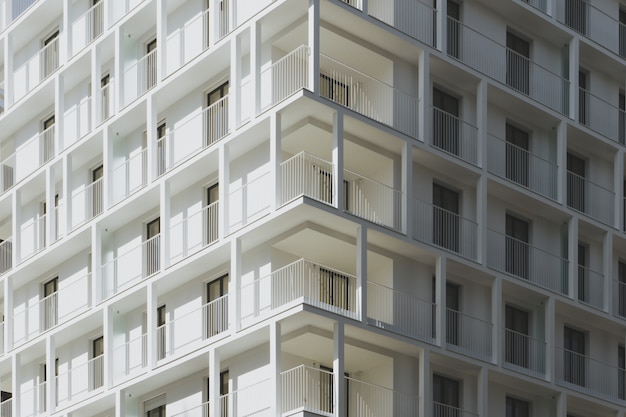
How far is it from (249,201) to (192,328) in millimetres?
4359

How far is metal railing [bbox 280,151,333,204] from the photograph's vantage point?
2003 inches

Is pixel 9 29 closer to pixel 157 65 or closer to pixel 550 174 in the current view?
pixel 157 65

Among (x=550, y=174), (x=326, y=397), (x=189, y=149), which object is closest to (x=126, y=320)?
(x=189, y=149)

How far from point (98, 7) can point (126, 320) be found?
10.7 m

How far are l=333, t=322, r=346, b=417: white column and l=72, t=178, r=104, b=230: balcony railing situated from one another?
12.1 m

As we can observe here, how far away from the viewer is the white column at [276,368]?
161ft

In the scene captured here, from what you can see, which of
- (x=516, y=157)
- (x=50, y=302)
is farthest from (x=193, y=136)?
(x=516, y=157)

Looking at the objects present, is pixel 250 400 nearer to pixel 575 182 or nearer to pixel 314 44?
pixel 314 44

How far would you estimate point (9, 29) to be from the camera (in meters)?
65.0

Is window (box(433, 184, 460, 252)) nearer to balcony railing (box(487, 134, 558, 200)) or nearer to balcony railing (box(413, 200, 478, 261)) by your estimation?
balcony railing (box(413, 200, 478, 261))

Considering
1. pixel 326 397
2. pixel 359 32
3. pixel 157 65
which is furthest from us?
pixel 157 65

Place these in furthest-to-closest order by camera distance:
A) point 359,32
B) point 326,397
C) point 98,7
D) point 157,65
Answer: point 98,7 → point 157,65 → point 359,32 → point 326,397

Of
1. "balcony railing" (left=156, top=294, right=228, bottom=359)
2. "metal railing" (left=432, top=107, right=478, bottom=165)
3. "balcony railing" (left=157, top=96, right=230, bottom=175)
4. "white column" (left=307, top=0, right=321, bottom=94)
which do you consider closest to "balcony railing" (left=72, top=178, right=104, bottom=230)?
"balcony railing" (left=157, top=96, right=230, bottom=175)

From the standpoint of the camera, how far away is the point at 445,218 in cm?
5447
